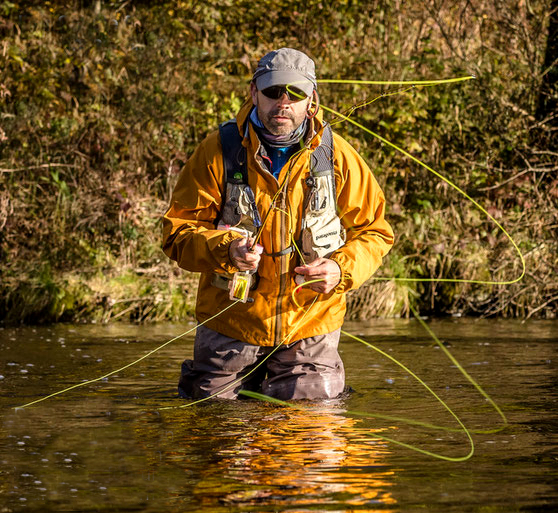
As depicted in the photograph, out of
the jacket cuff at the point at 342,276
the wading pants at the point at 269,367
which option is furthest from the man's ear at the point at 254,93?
the wading pants at the point at 269,367

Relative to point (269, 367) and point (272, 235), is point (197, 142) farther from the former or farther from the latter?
point (272, 235)

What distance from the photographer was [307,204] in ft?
17.5

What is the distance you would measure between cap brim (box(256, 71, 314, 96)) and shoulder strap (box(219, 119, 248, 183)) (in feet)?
0.93

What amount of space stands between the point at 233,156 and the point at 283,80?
1.41ft

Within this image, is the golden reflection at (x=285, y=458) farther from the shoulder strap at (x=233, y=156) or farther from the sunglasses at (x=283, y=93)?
the sunglasses at (x=283, y=93)

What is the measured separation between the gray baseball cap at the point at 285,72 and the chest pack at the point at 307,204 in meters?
0.25

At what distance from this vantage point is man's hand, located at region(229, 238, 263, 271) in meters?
4.99

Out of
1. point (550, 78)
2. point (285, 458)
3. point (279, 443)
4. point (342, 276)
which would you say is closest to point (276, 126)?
point (342, 276)

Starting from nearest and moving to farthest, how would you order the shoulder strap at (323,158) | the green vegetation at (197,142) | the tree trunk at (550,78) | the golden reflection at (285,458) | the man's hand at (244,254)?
the golden reflection at (285,458), the man's hand at (244,254), the shoulder strap at (323,158), the green vegetation at (197,142), the tree trunk at (550,78)

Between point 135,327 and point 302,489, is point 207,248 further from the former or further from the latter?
point 135,327

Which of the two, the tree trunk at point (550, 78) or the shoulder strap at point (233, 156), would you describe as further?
the tree trunk at point (550, 78)

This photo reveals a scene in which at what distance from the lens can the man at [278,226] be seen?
5234mm

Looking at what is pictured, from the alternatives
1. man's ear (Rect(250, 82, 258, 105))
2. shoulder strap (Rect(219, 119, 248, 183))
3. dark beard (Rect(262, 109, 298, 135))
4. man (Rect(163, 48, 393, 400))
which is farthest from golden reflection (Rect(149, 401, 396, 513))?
man's ear (Rect(250, 82, 258, 105))

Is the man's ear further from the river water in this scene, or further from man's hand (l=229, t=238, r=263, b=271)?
the river water
